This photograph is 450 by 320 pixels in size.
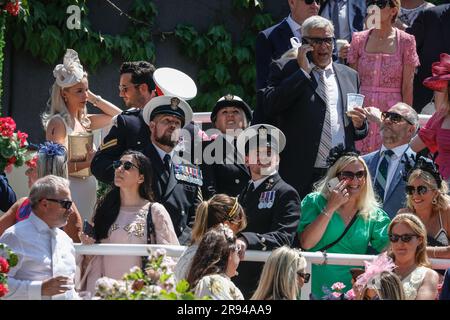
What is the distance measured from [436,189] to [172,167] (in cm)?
179

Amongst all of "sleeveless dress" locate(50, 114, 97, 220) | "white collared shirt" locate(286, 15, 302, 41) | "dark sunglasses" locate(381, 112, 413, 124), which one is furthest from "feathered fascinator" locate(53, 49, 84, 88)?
"dark sunglasses" locate(381, 112, 413, 124)

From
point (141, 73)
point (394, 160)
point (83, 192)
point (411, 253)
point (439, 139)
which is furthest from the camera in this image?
point (141, 73)

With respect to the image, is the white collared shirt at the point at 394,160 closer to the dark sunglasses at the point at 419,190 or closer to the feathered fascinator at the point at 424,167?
the feathered fascinator at the point at 424,167

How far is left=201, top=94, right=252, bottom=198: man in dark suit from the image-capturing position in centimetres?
1020

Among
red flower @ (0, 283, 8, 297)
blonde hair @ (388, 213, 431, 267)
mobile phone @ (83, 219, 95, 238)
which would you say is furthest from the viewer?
mobile phone @ (83, 219, 95, 238)

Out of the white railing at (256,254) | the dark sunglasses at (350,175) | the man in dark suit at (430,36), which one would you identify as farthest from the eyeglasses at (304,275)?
the man in dark suit at (430,36)

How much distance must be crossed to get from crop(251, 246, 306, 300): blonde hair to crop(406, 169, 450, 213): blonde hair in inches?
64.1

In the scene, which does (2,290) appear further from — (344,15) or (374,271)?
(344,15)

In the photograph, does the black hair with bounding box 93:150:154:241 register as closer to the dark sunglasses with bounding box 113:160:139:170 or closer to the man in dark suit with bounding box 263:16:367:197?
the dark sunglasses with bounding box 113:160:139:170

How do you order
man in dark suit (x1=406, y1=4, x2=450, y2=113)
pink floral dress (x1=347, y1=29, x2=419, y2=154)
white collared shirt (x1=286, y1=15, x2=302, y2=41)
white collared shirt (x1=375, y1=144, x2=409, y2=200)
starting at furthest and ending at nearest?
man in dark suit (x1=406, y1=4, x2=450, y2=113) → white collared shirt (x1=286, y1=15, x2=302, y2=41) → pink floral dress (x1=347, y1=29, x2=419, y2=154) → white collared shirt (x1=375, y1=144, x2=409, y2=200)

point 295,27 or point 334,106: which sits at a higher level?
point 295,27

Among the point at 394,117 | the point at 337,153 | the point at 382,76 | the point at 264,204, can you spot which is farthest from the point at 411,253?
the point at 382,76

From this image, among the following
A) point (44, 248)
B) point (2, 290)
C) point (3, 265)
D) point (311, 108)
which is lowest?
point (2, 290)

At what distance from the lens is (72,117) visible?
10992 mm
